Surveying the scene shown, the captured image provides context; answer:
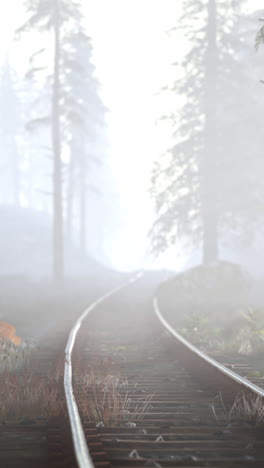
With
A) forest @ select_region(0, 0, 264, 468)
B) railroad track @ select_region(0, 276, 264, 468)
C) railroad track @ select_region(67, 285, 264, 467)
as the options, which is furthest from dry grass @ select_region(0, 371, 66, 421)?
railroad track @ select_region(67, 285, 264, 467)

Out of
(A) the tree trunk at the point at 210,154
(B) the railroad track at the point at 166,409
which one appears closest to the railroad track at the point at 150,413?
(B) the railroad track at the point at 166,409

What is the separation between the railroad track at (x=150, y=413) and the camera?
3.48 meters

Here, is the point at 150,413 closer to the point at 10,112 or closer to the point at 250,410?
the point at 250,410

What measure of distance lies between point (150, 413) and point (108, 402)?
495mm

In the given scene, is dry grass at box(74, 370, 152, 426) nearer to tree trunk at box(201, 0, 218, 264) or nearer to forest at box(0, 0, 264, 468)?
forest at box(0, 0, 264, 468)

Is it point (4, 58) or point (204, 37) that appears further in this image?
point (4, 58)

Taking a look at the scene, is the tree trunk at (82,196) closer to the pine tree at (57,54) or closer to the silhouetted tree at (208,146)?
the pine tree at (57,54)

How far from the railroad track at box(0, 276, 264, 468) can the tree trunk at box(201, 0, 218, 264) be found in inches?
412

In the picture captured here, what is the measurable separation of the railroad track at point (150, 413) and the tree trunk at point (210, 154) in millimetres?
10466

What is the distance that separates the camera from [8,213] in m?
43.8

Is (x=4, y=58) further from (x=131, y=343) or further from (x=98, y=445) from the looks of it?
(x=98, y=445)

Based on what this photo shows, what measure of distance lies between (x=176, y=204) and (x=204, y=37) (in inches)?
289

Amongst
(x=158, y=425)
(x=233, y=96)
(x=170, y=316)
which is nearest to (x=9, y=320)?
(x=170, y=316)

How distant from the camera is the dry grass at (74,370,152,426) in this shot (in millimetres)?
4562
